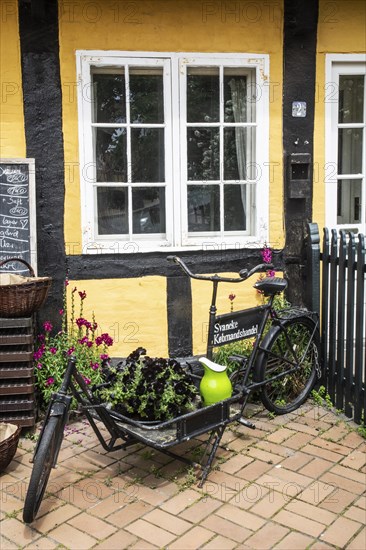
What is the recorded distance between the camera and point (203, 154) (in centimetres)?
544

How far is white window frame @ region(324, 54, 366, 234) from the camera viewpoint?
5441 millimetres

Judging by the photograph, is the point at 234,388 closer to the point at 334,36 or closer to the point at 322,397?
the point at 322,397

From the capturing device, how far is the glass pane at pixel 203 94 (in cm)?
532

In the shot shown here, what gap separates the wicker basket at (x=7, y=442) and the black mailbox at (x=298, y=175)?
3162 mm

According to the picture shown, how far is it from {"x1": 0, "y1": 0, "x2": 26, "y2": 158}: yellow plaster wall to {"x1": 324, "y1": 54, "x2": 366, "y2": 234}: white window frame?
2.79 metres

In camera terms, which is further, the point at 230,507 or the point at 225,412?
the point at 225,412

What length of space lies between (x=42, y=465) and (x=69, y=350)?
65.4 inches

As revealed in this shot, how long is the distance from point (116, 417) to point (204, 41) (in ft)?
11.1

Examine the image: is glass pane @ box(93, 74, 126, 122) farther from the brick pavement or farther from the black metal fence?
the brick pavement

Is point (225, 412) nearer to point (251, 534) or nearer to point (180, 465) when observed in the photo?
point (180, 465)

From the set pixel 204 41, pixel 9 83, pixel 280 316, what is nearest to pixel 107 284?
pixel 280 316

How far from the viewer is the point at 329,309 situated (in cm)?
500

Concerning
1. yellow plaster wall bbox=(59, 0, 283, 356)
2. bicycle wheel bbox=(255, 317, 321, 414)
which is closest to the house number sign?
yellow plaster wall bbox=(59, 0, 283, 356)

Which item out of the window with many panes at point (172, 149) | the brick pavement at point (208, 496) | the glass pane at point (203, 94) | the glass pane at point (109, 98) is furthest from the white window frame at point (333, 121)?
the brick pavement at point (208, 496)
